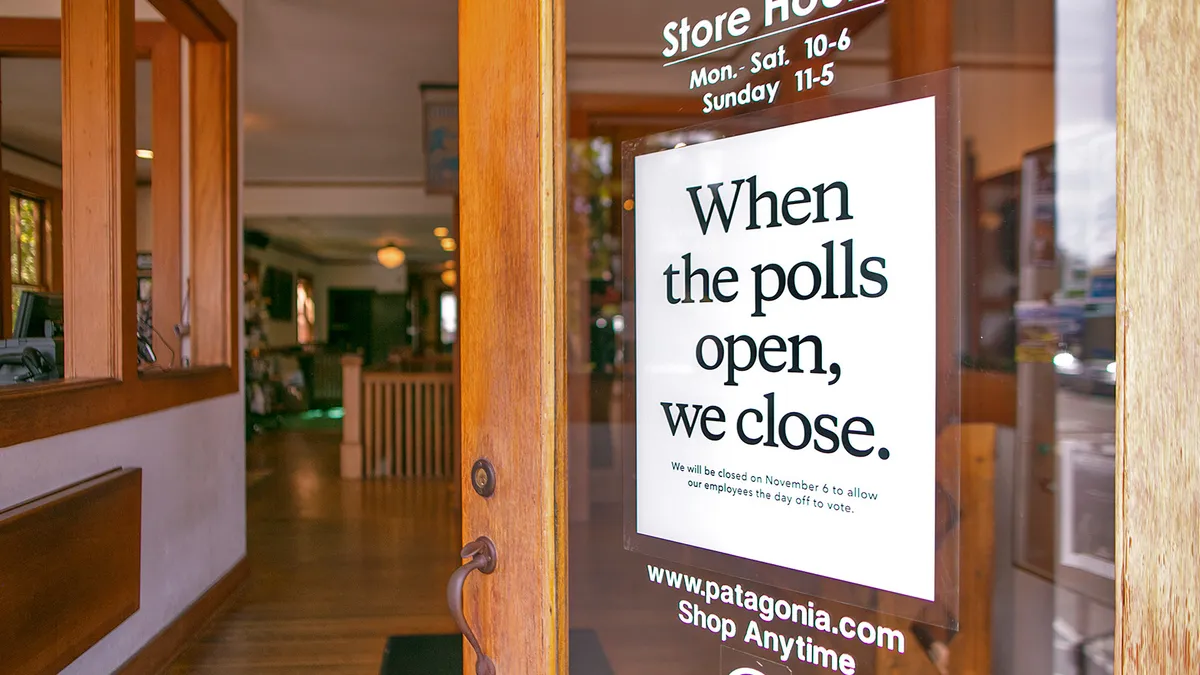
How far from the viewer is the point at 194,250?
357cm

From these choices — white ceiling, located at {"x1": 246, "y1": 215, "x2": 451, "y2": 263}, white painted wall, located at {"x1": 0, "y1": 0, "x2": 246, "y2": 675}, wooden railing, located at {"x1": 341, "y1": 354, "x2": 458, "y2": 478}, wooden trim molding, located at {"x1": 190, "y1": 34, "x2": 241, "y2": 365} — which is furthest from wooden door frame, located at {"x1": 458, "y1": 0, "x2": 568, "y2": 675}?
white ceiling, located at {"x1": 246, "y1": 215, "x2": 451, "y2": 263}

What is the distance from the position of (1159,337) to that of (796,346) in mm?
352

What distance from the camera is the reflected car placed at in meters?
0.79

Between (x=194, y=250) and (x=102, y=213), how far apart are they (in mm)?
1056

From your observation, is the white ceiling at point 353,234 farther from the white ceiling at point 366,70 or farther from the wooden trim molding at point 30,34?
the wooden trim molding at point 30,34

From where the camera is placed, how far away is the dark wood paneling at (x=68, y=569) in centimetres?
186

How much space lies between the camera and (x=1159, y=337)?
27.0 inches

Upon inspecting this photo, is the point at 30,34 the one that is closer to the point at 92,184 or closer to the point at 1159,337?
the point at 92,184

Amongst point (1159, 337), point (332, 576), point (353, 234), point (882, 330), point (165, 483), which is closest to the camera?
point (1159, 337)

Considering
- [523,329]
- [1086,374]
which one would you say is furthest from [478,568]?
[1086,374]

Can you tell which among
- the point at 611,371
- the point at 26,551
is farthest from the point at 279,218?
the point at 611,371

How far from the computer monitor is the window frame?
0.48 m

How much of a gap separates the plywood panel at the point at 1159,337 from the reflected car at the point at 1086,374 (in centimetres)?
6

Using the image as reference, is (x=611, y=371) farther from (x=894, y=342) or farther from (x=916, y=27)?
(x=916, y=27)
